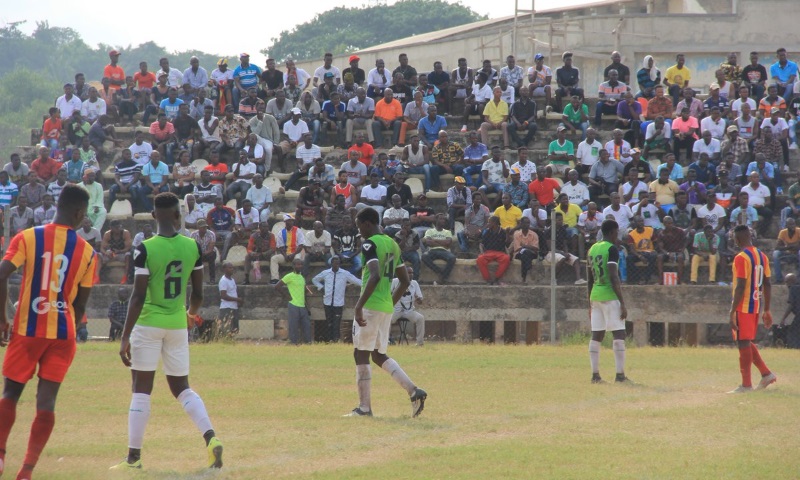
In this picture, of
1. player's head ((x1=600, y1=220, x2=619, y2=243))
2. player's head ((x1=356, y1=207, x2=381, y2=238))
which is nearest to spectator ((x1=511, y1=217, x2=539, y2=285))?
player's head ((x1=600, y1=220, x2=619, y2=243))

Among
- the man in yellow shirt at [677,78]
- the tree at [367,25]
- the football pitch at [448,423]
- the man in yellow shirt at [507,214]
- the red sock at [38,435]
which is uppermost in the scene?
the tree at [367,25]

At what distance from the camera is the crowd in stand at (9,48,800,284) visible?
2308 cm

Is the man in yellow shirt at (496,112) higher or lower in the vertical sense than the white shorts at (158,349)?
higher

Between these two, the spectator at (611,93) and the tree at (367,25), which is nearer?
the spectator at (611,93)

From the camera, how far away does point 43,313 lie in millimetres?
8203

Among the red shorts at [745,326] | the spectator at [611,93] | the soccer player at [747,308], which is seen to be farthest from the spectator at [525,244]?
the red shorts at [745,326]

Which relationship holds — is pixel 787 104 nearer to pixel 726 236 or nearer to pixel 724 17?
pixel 726 236

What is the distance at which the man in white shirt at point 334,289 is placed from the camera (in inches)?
862

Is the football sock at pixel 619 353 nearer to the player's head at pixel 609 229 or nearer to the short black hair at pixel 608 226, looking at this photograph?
the player's head at pixel 609 229

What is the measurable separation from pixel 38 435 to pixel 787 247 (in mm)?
18046

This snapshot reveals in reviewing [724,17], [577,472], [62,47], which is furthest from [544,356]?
[62,47]

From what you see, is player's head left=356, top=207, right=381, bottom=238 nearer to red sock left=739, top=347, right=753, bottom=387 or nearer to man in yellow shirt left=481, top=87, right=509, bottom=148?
red sock left=739, top=347, right=753, bottom=387

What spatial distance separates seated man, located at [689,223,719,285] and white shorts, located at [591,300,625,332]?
8.49m

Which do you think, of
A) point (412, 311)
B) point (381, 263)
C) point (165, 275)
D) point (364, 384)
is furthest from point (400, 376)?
point (412, 311)
